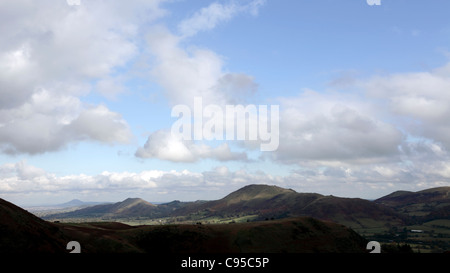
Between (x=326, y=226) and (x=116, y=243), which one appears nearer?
(x=116, y=243)

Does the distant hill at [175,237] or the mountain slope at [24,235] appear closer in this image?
the mountain slope at [24,235]

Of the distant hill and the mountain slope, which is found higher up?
the mountain slope

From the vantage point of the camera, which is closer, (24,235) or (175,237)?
(24,235)

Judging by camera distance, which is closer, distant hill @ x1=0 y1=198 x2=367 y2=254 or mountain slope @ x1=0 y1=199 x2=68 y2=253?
mountain slope @ x1=0 y1=199 x2=68 y2=253

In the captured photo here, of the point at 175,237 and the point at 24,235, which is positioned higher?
the point at 24,235

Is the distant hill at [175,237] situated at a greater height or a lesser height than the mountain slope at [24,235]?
lesser

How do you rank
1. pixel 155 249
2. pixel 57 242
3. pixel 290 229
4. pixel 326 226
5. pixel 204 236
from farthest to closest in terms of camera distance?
pixel 326 226, pixel 290 229, pixel 204 236, pixel 155 249, pixel 57 242
